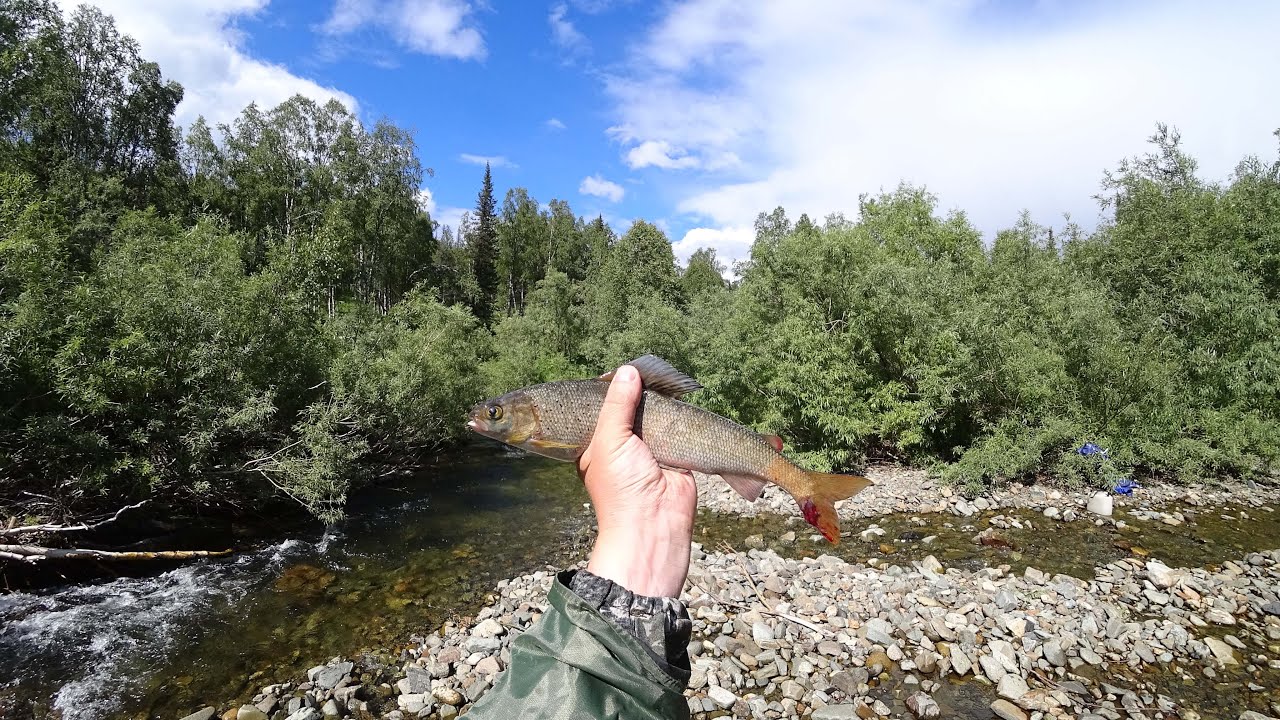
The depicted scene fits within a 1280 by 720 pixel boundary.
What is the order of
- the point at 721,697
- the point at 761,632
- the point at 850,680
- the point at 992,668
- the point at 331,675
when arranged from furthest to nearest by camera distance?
the point at 761,632, the point at 331,675, the point at 992,668, the point at 850,680, the point at 721,697

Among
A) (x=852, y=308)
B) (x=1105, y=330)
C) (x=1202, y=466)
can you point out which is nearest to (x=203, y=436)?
(x=852, y=308)

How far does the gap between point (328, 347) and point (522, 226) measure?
48.2 m

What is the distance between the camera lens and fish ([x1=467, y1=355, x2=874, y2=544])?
121 inches

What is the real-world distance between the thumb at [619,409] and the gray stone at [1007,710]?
6.76 meters

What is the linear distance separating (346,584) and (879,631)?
29.9 ft

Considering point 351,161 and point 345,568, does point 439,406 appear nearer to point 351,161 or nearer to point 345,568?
point 345,568

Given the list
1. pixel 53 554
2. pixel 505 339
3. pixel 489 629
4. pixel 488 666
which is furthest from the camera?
pixel 505 339

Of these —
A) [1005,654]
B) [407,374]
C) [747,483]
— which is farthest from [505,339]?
[747,483]

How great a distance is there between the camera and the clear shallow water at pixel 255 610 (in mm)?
7832

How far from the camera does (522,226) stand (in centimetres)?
6325

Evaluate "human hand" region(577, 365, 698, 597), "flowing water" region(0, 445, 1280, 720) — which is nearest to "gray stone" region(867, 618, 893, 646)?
"flowing water" region(0, 445, 1280, 720)

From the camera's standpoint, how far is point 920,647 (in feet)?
26.8

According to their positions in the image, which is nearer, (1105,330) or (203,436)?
(203,436)

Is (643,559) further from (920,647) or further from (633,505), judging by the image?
(920,647)
